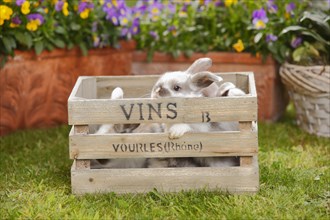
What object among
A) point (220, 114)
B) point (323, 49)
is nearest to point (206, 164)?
point (220, 114)

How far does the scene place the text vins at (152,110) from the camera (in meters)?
Result: 3.02

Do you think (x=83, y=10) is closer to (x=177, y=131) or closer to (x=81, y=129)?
(x=81, y=129)

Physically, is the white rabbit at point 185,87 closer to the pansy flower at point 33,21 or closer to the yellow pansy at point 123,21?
the pansy flower at point 33,21

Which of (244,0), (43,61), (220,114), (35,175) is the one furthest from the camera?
(244,0)

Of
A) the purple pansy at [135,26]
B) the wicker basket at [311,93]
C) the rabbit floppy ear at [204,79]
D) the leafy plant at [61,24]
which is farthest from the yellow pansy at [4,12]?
the wicker basket at [311,93]

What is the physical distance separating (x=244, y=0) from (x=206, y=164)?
2011 mm

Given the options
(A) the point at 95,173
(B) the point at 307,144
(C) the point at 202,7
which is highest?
(C) the point at 202,7

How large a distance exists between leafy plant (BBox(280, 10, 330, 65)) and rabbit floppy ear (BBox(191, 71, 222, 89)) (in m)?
1.42

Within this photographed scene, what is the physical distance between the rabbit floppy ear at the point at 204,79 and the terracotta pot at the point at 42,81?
5.70 ft

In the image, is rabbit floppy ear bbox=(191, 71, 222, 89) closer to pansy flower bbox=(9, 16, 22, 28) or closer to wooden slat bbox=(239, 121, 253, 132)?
wooden slat bbox=(239, 121, 253, 132)

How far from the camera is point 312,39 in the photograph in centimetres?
449

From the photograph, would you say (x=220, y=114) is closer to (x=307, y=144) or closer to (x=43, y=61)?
(x=307, y=144)

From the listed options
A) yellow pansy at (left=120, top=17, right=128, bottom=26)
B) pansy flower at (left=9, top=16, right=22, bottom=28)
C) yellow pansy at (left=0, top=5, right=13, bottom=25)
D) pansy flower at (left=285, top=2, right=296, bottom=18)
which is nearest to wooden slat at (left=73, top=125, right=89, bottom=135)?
yellow pansy at (left=0, top=5, right=13, bottom=25)

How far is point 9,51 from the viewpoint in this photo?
4262 millimetres
